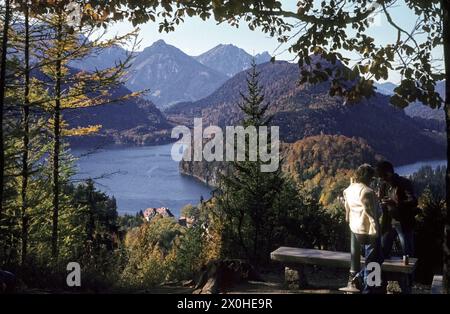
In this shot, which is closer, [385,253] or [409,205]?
[409,205]

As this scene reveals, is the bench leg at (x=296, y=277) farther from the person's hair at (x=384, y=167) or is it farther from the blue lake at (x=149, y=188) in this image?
the blue lake at (x=149, y=188)

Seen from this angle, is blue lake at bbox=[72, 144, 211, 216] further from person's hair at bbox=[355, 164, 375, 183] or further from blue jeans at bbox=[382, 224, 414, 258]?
person's hair at bbox=[355, 164, 375, 183]

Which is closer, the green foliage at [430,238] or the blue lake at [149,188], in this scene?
the green foliage at [430,238]

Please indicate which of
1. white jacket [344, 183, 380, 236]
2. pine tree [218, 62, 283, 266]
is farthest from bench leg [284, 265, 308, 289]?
pine tree [218, 62, 283, 266]

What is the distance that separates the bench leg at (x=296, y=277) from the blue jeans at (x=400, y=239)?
7.19ft

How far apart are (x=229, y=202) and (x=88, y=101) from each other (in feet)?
19.1

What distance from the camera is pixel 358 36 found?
220 inches

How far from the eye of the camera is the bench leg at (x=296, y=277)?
8.91 metres

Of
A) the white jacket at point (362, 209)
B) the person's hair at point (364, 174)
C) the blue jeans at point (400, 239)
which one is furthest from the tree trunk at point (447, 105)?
the blue jeans at point (400, 239)

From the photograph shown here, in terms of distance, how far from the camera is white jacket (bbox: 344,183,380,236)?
6.00m

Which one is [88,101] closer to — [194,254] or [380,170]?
[194,254]
